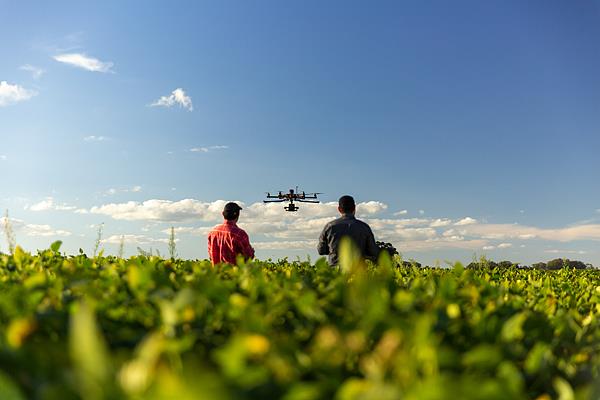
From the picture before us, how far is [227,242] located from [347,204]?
2.34m

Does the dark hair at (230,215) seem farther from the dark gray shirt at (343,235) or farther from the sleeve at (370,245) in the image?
the sleeve at (370,245)

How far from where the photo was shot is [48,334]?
240cm

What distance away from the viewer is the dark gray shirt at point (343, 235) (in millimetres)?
10820

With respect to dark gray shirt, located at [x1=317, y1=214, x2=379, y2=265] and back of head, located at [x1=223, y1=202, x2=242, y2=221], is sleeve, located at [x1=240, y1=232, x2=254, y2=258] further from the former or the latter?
dark gray shirt, located at [x1=317, y1=214, x2=379, y2=265]

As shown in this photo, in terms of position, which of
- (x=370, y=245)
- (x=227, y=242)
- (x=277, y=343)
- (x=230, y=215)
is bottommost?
(x=277, y=343)

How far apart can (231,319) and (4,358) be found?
90 centimetres

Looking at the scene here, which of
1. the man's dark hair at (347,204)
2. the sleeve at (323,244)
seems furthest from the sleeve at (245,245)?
the man's dark hair at (347,204)

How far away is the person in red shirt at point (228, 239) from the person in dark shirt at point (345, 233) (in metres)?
1.48

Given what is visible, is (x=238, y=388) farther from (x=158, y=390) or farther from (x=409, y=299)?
(x=409, y=299)

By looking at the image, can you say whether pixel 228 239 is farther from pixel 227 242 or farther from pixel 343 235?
pixel 343 235

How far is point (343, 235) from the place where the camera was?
1080 cm

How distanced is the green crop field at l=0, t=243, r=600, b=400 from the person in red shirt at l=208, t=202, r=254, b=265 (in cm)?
709

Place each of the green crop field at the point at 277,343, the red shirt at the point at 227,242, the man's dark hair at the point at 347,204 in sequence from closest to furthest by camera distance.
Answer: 1. the green crop field at the point at 277,343
2. the red shirt at the point at 227,242
3. the man's dark hair at the point at 347,204

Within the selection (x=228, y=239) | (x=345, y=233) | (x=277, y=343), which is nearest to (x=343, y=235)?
(x=345, y=233)
